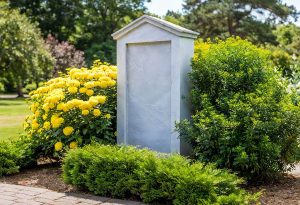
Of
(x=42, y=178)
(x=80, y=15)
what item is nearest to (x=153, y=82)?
(x=42, y=178)

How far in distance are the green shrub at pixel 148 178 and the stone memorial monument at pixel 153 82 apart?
0.98 metres

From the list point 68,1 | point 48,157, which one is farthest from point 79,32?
point 48,157

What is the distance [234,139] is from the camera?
4.66m

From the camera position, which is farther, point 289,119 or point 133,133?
point 133,133

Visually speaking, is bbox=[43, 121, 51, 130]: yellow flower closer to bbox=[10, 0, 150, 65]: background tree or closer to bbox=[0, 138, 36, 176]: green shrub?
bbox=[0, 138, 36, 176]: green shrub

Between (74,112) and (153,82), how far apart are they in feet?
3.89

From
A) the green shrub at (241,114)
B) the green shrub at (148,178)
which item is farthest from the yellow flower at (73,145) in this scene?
the green shrub at (241,114)

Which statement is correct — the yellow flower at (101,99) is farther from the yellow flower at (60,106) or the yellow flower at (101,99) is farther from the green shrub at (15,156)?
the green shrub at (15,156)

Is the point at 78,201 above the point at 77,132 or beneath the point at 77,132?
beneath

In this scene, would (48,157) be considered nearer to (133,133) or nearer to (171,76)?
(133,133)

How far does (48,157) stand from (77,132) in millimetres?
968

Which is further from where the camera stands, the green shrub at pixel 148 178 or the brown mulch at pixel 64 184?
the brown mulch at pixel 64 184

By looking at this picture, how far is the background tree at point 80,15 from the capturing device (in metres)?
38.8

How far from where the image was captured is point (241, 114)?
4695 millimetres
